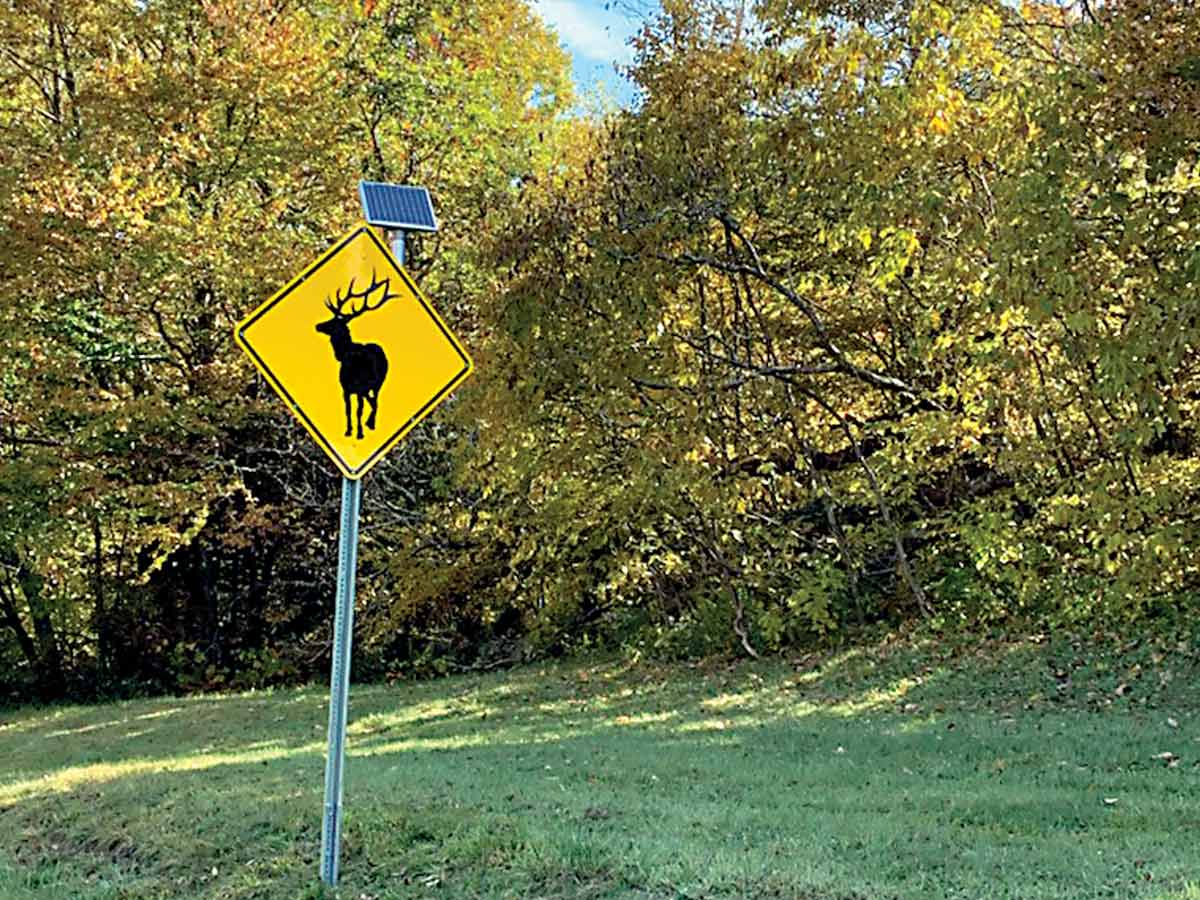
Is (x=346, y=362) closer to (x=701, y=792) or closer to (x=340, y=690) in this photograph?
(x=340, y=690)

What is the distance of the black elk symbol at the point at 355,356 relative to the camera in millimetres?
5184

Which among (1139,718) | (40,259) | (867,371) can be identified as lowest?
(1139,718)

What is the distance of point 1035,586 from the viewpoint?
534 inches

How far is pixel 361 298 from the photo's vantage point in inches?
207

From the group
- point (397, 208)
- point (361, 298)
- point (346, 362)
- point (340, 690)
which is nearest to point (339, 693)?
point (340, 690)

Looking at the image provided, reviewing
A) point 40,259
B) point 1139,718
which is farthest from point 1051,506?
point 40,259

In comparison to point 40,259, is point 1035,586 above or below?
below

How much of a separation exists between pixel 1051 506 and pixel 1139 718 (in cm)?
378

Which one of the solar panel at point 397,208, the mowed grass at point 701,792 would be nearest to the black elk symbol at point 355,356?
the solar panel at point 397,208

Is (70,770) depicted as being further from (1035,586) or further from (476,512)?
(1035,586)

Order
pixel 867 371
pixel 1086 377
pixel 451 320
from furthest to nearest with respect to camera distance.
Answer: pixel 451 320
pixel 867 371
pixel 1086 377

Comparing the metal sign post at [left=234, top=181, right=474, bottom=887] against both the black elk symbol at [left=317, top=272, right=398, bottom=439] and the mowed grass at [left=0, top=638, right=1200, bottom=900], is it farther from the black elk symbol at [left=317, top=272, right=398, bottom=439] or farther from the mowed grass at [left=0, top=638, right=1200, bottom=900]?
the mowed grass at [left=0, top=638, right=1200, bottom=900]

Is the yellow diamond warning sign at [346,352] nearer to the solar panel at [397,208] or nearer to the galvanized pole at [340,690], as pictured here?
the solar panel at [397,208]

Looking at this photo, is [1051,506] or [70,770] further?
[1051,506]
